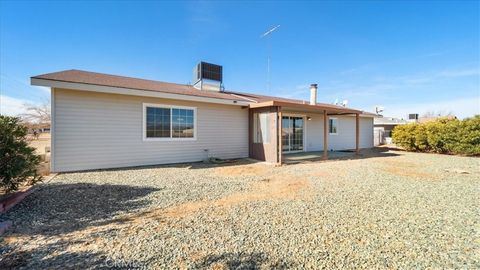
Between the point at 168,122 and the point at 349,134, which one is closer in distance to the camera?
the point at 168,122

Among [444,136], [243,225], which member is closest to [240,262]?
[243,225]

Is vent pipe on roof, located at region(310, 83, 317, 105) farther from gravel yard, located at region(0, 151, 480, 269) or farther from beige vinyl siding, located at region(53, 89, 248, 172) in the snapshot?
gravel yard, located at region(0, 151, 480, 269)

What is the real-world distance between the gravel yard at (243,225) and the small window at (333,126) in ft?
30.5

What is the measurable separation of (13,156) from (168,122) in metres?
4.94

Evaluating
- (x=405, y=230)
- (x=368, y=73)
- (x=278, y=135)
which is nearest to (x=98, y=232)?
(x=405, y=230)

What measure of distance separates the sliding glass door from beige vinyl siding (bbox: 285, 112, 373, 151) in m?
0.45

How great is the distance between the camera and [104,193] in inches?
191

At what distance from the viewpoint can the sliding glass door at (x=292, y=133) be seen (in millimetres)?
12656

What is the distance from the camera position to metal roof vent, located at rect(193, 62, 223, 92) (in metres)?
12.4

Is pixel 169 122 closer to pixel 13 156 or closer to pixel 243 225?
pixel 13 156

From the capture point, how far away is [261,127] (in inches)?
400

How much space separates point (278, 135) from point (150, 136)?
527cm

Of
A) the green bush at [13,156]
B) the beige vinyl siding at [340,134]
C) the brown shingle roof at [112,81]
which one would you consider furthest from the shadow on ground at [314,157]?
the green bush at [13,156]

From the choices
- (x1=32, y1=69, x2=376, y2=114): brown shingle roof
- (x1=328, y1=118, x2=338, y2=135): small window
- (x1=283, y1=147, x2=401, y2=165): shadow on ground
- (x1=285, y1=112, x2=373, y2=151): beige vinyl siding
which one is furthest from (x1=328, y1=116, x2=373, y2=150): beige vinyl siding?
(x1=32, y1=69, x2=376, y2=114): brown shingle roof
